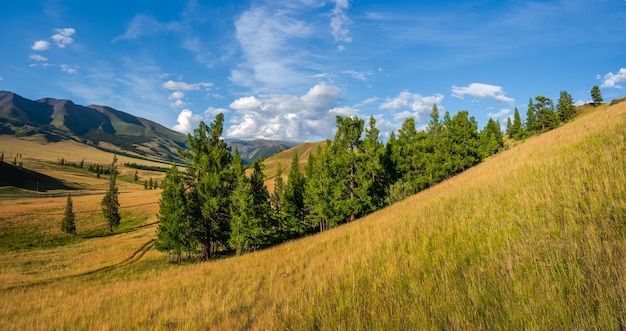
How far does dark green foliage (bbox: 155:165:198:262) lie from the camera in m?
26.2

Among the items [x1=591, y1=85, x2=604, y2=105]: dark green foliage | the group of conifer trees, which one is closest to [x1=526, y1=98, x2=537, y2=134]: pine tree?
[x1=591, y1=85, x2=604, y2=105]: dark green foliage

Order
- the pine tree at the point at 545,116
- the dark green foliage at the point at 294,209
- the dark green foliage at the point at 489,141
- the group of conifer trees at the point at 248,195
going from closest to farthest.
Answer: the group of conifer trees at the point at 248,195 < the dark green foliage at the point at 294,209 < the dark green foliage at the point at 489,141 < the pine tree at the point at 545,116

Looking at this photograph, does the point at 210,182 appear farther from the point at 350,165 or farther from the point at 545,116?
the point at 545,116

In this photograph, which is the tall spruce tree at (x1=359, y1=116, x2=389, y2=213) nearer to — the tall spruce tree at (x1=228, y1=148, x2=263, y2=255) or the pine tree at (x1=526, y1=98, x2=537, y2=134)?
the tall spruce tree at (x1=228, y1=148, x2=263, y2=255)

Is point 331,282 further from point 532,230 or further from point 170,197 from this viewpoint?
point 170,197

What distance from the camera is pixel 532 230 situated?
485 centimetres

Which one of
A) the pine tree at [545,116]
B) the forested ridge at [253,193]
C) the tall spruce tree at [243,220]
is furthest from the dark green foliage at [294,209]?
the pine tree at [545,116]

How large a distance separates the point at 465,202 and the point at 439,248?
4102 millimetres

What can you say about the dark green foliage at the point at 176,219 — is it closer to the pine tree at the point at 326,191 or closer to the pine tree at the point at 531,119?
the pine tree at the point at 326,191

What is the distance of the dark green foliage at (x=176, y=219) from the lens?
85.9 feet

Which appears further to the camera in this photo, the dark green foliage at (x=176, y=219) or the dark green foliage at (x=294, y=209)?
the dark green foliage at (x=294, y=209)

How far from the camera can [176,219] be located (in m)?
26.1

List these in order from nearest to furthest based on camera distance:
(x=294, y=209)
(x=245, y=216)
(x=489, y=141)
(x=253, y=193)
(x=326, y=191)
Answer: (x=245, y=216)
(x=253, y=193)
(x=326, y=191)
(x=294, y=209)
(x=489, y=141)

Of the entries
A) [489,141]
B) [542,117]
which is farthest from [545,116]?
[489,141]
